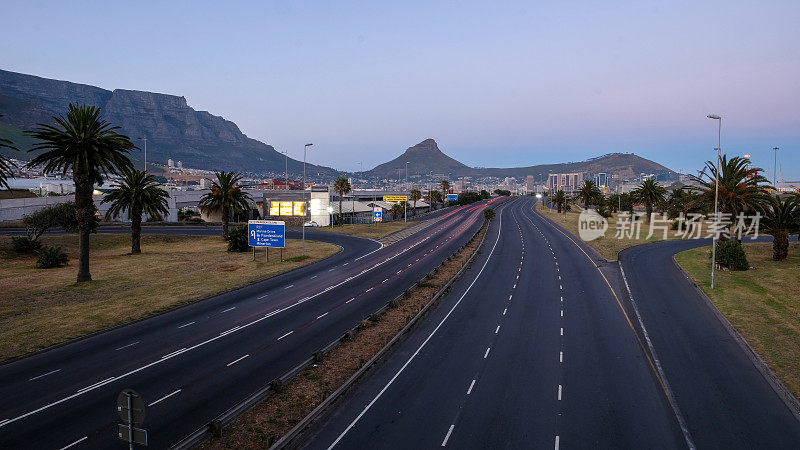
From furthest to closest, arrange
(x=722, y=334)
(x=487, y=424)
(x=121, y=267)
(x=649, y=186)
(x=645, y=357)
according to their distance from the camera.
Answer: (x=649, y=186) < (x=121, y=267) < (x=722, y=334) < (x=645, y=357) < (x=487, y=424)

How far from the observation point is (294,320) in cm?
2984

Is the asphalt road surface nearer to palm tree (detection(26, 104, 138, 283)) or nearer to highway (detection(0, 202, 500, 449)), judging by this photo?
highway (detection(0, 202, 500, 449))

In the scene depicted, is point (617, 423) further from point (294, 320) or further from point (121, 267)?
point (121, 267)

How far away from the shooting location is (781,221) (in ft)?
154

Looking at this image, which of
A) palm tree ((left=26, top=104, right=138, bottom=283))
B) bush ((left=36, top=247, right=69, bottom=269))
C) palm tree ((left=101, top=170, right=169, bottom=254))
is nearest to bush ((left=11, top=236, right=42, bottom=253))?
bush ((left=36, top=247, right=69, bottom=269))

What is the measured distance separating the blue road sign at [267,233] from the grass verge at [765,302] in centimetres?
4384

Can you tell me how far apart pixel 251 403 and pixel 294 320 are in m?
12.7

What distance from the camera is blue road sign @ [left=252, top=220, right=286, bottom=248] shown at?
5297cm

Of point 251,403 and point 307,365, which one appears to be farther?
point 307,365

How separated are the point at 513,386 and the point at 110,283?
3770cm

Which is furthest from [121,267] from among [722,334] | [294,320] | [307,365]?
[722,334]

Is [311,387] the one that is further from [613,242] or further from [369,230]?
[369,230]

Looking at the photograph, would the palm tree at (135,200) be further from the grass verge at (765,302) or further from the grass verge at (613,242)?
the grass verge at (765,302)

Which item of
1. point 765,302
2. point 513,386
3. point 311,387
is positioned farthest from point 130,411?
point 765,302
